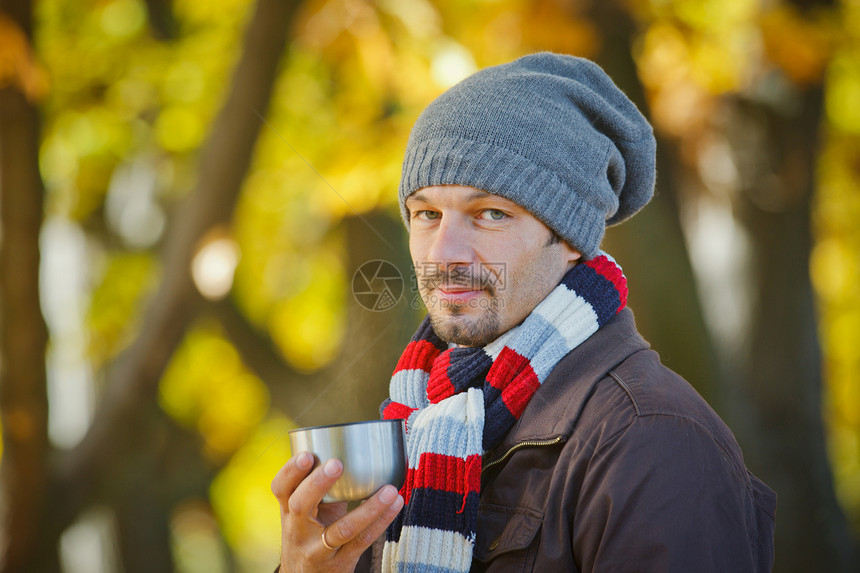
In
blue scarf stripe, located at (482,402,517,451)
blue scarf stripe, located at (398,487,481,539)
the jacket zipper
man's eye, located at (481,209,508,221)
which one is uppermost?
man's eye, located at (481,209,508,221)

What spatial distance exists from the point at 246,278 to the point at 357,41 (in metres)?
2.29

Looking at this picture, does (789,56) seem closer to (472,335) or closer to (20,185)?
(472,335)

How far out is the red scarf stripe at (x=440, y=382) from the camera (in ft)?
5.42

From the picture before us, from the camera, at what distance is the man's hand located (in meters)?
1.28

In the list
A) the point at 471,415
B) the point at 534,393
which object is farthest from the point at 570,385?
the point at 471,415

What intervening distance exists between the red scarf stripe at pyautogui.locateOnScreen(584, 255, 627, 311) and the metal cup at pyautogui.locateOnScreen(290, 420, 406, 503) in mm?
613

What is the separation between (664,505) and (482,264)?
0.60 metres

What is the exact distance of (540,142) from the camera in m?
1.57

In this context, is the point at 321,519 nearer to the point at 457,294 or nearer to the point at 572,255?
the point at 457,294

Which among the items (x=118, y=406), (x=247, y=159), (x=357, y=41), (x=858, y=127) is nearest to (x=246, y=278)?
(x=118, y=406)

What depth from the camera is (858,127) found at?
17.9 ft

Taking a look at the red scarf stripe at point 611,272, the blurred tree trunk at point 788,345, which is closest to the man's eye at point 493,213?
the red scarf stripe at point 611,272

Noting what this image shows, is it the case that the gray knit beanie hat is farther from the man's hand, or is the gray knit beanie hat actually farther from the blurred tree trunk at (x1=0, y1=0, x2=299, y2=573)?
the blurred tree trunk at (x1=0, y1=0, x2=299, y2=573)

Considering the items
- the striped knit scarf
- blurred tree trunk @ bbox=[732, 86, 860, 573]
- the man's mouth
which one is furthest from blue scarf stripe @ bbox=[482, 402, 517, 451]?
blurred tree trunk @ bbox=[732, 86, 860, 573]
